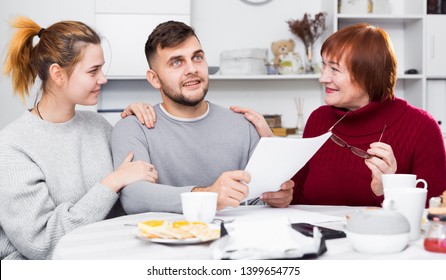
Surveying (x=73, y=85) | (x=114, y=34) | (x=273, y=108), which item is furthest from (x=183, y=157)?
(x=273, y=108)

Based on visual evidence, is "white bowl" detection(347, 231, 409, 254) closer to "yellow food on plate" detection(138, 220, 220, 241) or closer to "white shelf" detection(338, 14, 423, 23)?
"yellow food on plate" detection(138, 220, 220, 241)

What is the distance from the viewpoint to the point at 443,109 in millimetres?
3832

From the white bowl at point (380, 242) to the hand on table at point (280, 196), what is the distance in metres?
0.56

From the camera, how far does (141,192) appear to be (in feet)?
5.08

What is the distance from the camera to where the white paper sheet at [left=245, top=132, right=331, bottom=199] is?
133cm

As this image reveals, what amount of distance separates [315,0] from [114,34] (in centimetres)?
146

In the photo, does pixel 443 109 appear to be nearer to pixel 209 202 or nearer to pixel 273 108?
pixel 273 108

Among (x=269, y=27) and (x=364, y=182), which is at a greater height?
(x=269, y=27)

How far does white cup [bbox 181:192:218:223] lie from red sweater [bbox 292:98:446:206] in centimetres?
74

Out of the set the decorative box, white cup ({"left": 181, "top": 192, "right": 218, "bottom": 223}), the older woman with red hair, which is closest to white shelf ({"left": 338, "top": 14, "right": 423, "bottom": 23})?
the decorative box

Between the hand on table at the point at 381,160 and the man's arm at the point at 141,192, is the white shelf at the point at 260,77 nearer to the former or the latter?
the man's arm at the point at 141,192

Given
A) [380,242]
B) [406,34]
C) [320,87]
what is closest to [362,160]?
[380,242]

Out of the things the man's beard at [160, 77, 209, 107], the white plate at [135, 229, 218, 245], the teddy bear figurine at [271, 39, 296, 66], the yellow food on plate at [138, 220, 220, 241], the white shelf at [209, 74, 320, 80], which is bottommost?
the white plate at [135, 229, 218, 245]

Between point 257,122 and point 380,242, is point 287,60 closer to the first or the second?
point 257,122
